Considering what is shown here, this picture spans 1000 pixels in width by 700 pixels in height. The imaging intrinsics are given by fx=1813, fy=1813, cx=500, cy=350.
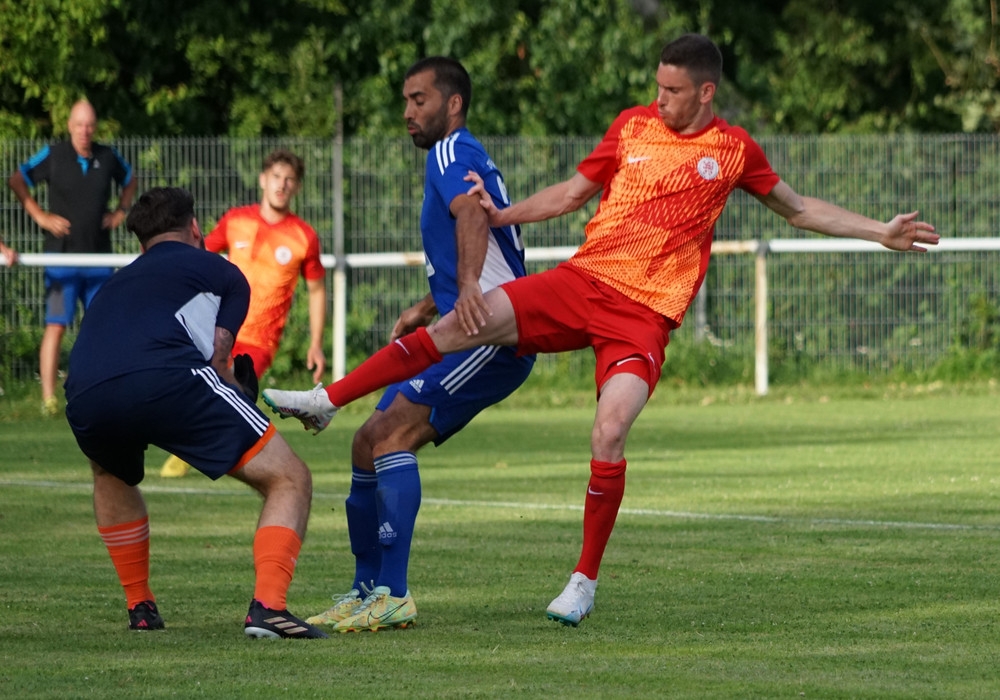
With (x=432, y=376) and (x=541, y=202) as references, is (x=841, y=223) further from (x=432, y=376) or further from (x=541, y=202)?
(x=432, y=376)

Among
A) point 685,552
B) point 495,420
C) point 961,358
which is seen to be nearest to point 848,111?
point 961,358

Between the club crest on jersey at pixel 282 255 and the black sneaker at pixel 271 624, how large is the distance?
212 inches

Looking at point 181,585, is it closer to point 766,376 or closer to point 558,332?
point 558,332

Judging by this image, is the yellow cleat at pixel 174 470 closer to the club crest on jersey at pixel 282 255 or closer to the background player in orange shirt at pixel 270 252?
the background player in orange shirt at pixel 270 252

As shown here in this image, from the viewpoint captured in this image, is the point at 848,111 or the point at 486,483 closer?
the point at 486,483

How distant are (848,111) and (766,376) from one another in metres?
12.6

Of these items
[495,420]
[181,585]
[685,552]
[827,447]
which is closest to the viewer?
[181,585]

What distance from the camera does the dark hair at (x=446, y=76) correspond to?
7098mm

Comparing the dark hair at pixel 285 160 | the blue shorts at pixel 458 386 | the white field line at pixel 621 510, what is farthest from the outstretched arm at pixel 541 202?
the dark hair at pixel 285 160

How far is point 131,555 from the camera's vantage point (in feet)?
21.1

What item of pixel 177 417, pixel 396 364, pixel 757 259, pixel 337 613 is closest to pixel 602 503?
pixel 396 364

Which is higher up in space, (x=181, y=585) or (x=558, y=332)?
(x=558, y=332)

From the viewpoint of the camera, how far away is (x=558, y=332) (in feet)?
22.3

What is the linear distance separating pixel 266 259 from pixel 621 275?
15.6 ft
